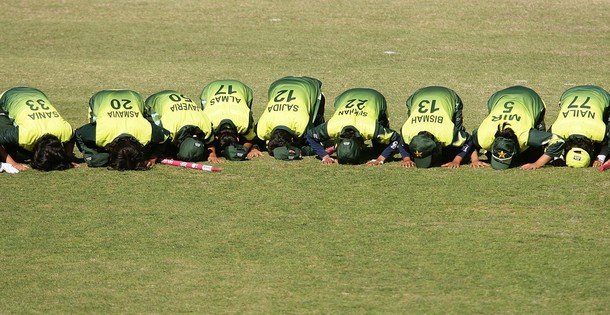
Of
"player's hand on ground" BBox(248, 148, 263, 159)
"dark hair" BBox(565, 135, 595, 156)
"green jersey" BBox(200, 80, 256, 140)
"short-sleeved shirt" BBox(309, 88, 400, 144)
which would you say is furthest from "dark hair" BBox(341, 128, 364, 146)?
"dark hair" BBox(565, 135, 595, 156)

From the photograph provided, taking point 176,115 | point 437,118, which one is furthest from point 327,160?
point 176,115

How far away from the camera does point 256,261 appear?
997 cm

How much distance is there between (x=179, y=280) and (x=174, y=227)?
1665 millimetres

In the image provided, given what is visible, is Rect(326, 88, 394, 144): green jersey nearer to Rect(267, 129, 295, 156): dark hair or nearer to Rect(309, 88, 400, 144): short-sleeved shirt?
Rect(309, 88, 400, 144): short-sleeved shirt

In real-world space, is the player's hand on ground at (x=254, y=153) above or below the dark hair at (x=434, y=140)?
below

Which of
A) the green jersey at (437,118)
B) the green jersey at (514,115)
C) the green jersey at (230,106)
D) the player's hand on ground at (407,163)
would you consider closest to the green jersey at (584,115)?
the green jersey at (514,115)

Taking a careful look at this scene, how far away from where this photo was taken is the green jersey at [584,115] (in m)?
13.4

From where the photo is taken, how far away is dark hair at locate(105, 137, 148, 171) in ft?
43.6

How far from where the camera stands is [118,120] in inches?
531

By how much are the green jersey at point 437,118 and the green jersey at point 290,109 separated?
4.91ft

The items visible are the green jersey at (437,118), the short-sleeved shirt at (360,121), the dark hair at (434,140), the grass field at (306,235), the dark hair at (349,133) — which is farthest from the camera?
the short-sleeved shirt at (360,121)

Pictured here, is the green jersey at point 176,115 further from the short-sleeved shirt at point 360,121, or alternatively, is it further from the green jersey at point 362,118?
the green jersey at point 362,118

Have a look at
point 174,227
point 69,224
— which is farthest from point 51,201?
point 174,227

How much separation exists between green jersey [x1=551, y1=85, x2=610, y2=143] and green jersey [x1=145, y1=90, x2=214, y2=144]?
15.5 feet
